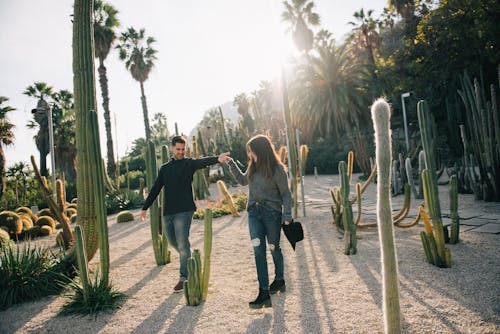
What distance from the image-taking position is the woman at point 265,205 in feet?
10.6

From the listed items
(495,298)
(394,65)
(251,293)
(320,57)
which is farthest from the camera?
(320,57)

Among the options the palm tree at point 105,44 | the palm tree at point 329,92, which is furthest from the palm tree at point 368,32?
the palm tree at point 105,44

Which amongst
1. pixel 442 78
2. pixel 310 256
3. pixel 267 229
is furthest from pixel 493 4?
pixel 267 229

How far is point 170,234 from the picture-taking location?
3.89m

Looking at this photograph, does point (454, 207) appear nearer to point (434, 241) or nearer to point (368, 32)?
point (434, 241)

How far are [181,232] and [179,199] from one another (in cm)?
36

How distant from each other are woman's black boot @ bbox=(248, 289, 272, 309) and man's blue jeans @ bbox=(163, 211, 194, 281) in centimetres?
98

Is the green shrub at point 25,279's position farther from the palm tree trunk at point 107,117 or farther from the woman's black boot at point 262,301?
the palm tree trunk at point 107,117

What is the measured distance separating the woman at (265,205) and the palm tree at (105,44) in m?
17.5

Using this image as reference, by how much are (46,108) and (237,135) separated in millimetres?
9686

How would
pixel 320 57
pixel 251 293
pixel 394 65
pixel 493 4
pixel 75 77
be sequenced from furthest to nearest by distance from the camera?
pixel 320 57
pixel 394 65
pixel 493 4
pixel 75 77
pixel 251 293

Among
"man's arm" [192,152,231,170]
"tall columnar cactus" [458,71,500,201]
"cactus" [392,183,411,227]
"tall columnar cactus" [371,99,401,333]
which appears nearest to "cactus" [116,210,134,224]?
"man's arm" [192,152,231,170]

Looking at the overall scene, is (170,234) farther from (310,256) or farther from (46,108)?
(46,108)

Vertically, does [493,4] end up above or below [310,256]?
above
